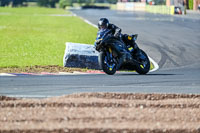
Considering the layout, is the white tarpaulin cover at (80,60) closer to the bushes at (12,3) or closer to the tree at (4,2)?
the bushes at (12,3)

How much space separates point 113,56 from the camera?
1495 cm

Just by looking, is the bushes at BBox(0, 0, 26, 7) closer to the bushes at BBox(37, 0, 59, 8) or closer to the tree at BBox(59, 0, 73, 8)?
the bushes at BBox(37, 0, 59, 8)

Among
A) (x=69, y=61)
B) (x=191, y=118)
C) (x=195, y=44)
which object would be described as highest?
(x=191, y=118)

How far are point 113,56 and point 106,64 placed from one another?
365 millimetres

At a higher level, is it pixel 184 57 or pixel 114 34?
pixel 114 34

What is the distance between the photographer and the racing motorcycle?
1453cm

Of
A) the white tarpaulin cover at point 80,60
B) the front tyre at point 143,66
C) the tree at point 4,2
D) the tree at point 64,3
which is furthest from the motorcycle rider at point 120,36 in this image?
the tree at point 4,2

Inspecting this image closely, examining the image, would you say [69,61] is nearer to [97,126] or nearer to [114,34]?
[114,34]

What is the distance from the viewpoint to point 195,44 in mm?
27984

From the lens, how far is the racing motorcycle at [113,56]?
572 inches

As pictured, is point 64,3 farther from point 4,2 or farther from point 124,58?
point 124,58

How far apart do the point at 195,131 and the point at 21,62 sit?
11.5 meters

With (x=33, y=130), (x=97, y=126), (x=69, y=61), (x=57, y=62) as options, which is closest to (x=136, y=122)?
(x=97, y=126)

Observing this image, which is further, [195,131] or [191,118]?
[191,118]
